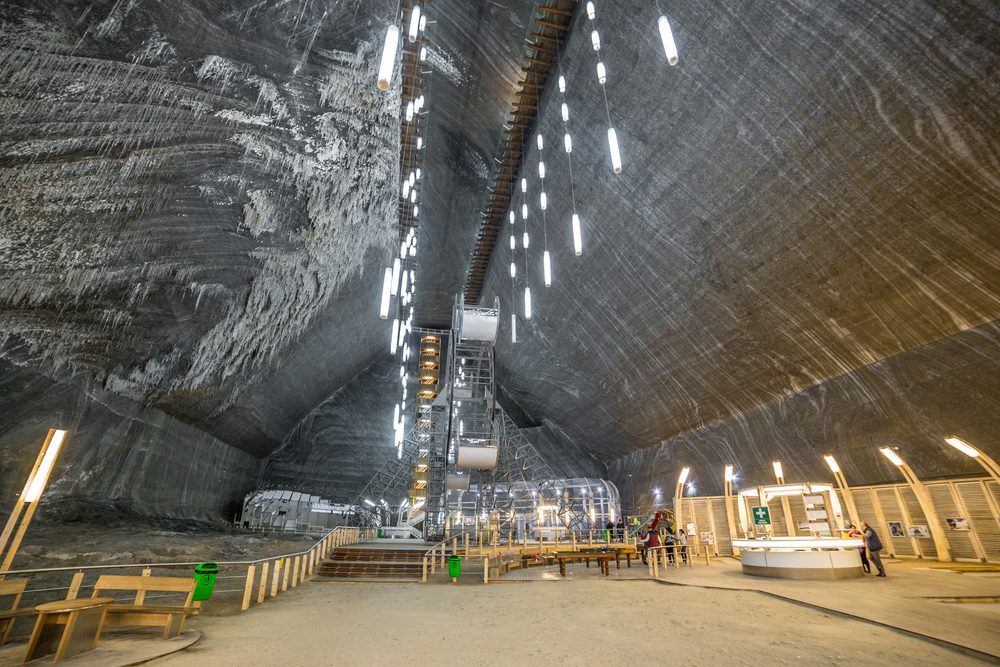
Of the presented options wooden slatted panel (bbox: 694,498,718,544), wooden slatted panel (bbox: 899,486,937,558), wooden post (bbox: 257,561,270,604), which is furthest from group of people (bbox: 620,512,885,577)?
wooden post (bbox: 257,561,270,604)

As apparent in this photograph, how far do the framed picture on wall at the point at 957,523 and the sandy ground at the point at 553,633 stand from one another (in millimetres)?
7376

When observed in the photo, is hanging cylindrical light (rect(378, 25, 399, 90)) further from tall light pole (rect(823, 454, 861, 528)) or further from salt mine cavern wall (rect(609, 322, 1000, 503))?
tall light pole (rect(823, 454, 861, 528))

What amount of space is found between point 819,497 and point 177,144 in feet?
47.5

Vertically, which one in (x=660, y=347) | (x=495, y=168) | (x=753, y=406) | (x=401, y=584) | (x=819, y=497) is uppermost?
(x=495, y=168)

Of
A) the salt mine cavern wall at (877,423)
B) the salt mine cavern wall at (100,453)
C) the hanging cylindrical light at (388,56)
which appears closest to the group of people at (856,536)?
the salt mine cavern wall at (877,423)

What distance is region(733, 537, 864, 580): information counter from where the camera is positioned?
8422 millimetres

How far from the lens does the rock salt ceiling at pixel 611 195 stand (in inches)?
218

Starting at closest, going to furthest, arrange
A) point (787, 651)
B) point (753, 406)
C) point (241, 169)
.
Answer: point (787, 651) < point (241, 169) < point (753, 406)

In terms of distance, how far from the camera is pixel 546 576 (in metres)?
10.0

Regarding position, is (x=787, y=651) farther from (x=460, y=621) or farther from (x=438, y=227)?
(x=438, y=227)

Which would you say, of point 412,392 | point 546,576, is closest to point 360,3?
point 546,576

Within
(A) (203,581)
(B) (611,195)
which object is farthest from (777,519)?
(A) (203,581)

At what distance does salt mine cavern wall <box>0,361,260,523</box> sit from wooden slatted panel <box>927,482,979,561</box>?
1908 cm

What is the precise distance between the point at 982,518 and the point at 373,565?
13703mm
